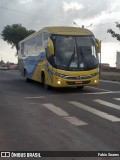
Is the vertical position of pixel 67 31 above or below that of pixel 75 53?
above

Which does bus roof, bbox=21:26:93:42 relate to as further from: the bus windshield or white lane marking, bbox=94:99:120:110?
white lane marking, bbox=94:99:120:110

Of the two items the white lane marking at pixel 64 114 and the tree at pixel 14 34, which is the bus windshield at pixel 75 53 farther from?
the tree at pixel 14 34

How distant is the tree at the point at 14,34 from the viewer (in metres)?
109

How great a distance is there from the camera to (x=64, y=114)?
12.7 m

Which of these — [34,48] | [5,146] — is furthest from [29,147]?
[34,48]

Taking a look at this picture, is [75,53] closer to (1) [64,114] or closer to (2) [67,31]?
(2) [67,31]

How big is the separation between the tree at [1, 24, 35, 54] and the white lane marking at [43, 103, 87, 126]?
95169 mm

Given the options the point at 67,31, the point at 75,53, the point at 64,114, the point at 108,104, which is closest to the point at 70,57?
the point at 75,53

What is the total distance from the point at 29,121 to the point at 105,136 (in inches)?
112

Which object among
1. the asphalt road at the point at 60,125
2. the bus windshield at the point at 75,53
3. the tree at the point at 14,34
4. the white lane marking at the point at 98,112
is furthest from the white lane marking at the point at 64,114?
the tree at the point at 14,34

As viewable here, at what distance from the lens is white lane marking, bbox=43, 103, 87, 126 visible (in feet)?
36.6

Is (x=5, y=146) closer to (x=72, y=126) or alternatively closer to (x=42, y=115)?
(x=72, y=126)

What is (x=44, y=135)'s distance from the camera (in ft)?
30.7

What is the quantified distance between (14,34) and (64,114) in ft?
321
